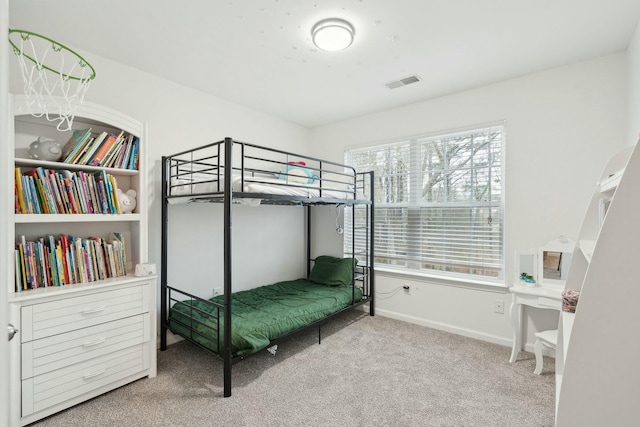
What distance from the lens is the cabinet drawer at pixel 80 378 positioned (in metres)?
1.76

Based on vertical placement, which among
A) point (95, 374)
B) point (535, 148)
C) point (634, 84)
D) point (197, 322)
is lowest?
point (95, 374)

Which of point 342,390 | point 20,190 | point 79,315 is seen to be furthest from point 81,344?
point 342,390

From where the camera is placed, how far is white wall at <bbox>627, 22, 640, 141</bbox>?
1960 millimetres

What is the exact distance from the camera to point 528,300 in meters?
2.45

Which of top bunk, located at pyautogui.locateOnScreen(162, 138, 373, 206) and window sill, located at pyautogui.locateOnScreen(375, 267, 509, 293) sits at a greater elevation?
top bunk, located at pyautogui.locateOnScreen(162, 138, 373, 206)

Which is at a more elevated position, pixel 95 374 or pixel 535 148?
pixel 535 148

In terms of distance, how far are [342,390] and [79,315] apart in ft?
5.91

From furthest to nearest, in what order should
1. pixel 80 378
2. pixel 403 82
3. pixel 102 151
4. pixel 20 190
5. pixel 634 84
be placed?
pixel 403 82 < pixel 102 151 < pixel 634 84 < pixel 80 378 < pixel 20 190

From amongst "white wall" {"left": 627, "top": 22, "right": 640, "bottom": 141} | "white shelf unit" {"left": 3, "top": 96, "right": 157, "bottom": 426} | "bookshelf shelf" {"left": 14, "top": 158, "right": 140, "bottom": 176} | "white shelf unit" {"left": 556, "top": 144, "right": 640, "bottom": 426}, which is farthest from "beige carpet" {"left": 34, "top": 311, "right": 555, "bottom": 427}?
"white wall" {"left": 627, "top": 22, "right": 640, "bottom": 141}

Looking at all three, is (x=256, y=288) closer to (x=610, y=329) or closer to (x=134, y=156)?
(x=134, y=156)

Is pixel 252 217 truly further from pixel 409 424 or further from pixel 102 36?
pixel 409 424

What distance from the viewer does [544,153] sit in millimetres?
2656

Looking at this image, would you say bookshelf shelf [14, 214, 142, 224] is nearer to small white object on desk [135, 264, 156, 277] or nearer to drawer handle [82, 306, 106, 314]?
small white object on desk [135, 264, 156, 277]

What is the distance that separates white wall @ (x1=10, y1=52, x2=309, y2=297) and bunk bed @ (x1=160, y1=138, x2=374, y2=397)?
12 centimetres
